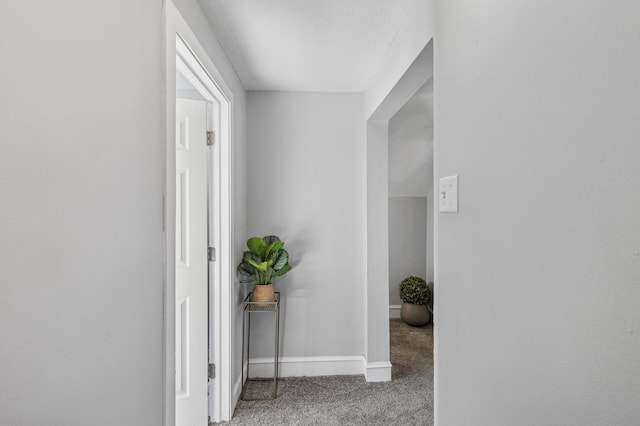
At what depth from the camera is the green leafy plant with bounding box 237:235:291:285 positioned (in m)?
2.35

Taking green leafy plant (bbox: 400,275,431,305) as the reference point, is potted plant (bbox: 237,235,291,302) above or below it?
above

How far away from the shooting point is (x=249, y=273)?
239 cm

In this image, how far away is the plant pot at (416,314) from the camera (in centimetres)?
387

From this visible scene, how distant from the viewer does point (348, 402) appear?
230 centimetres

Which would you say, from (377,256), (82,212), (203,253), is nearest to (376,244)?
(377,256)

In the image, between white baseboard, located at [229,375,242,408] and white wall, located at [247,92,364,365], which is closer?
white baseboard, located at [229,375,242,408]

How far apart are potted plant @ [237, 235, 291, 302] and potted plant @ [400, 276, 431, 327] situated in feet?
6.79

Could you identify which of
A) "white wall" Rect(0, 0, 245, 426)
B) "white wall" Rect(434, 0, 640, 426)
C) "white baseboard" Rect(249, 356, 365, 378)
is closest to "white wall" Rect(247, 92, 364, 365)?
"white baseboard" Rect(249, 356, 365, 378)

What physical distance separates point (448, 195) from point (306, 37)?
1.27 m

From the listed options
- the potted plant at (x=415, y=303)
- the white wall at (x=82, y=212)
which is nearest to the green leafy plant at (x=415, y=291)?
the potted plant at (x=415, y=303)

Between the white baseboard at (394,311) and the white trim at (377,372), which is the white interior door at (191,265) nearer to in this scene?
the white trim at (377,372)

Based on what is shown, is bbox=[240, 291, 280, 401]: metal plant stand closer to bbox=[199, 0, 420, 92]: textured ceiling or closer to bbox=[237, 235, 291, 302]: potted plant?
bbox=[237, 235, 291, 302]: potted plant

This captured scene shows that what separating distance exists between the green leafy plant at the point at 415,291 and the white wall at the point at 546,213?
114 inches

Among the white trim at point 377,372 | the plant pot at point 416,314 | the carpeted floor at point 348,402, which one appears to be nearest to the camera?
the carpeted floor at point 348,402
